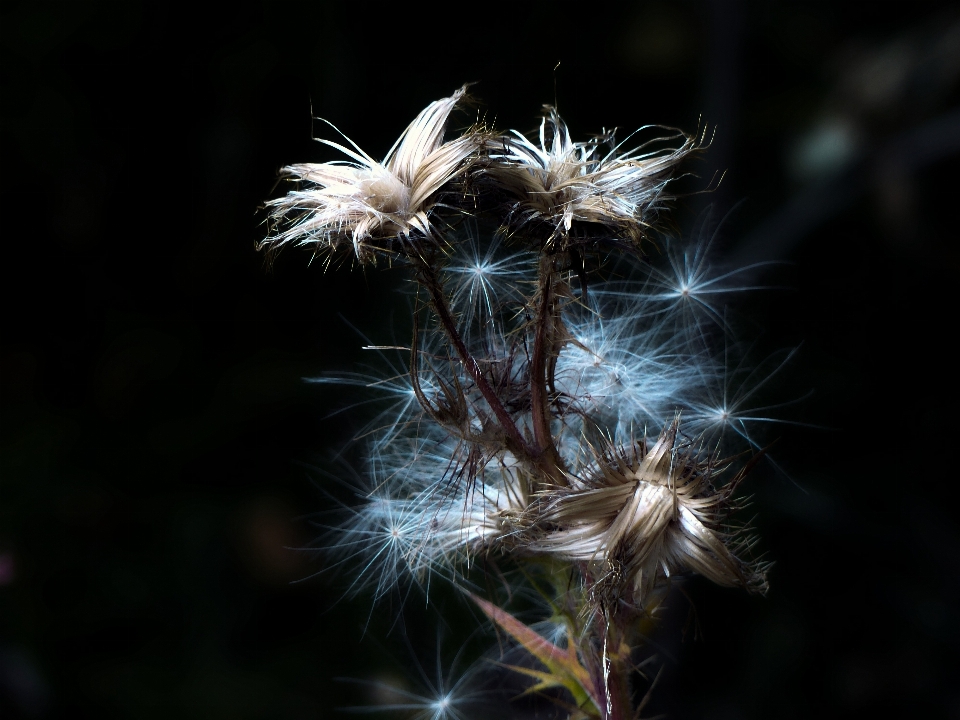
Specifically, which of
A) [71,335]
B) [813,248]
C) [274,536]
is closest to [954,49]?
[813,248]

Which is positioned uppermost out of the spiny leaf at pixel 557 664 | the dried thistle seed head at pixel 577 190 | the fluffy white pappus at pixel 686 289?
the dried thistle seed head at pixel 577 190

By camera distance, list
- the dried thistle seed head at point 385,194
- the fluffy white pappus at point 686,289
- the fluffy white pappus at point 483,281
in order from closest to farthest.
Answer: the dried thistle seed head at point 385,194 → the fluffy white pappus at point 483,281 → the fluffy white pappus at point 686,289

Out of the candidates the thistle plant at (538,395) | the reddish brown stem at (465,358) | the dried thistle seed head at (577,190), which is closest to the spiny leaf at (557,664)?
the thistle plant at (538,395)

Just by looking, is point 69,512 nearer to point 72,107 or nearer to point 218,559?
point 218,559

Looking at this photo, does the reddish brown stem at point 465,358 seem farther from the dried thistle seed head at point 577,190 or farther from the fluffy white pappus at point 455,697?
the fluffy white pappus at point 455,697

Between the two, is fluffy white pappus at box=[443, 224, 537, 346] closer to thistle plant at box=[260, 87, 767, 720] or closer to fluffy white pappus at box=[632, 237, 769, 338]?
thistle plant at box=[260, 87, 767, 720]

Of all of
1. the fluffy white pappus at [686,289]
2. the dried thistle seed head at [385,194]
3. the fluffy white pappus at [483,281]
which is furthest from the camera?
the fluffy white pappus at [686,289]

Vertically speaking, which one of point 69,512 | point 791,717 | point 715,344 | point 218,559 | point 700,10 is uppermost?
point 700,10
